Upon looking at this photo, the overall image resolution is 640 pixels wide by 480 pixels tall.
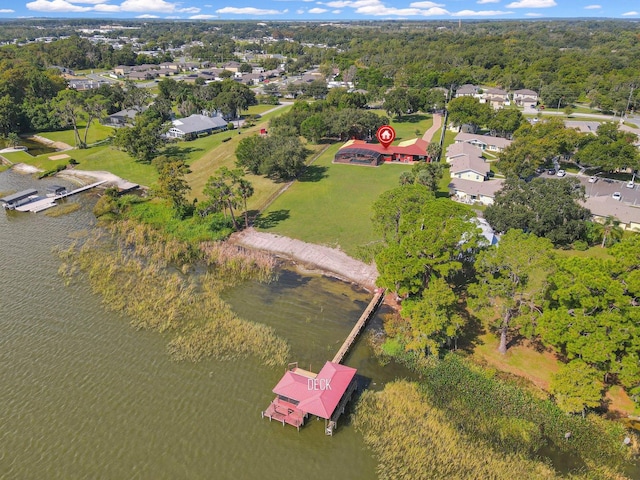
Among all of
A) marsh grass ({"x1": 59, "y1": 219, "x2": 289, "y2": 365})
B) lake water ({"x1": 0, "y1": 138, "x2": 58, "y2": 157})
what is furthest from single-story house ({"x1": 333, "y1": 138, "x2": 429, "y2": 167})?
lake water ({"x1": 0, "y1": 138, "x2": 58, "y2": 157})

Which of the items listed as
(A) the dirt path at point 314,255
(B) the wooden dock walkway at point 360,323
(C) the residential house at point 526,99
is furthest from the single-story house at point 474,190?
(C) the residential house at point 526,99

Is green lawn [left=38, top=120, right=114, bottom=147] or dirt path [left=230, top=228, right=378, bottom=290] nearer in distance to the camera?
dirt path [left=230, top=228, right=378, bottom=290]

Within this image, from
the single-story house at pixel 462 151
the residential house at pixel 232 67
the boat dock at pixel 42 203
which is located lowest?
the boat dock at pixel 42 203

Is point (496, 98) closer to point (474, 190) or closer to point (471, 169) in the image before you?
point (471, 169)

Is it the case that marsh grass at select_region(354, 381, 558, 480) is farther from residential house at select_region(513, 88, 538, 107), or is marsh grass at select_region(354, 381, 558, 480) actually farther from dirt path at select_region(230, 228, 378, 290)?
residential house at select_region(513, 88, 538, 107)

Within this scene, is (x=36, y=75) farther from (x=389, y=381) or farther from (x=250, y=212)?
(x=389, y=381)

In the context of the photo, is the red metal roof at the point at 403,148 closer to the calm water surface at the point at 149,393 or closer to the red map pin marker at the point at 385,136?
the red map pin marker at the point at 385,136

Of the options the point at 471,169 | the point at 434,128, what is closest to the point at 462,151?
the point at 471,169
